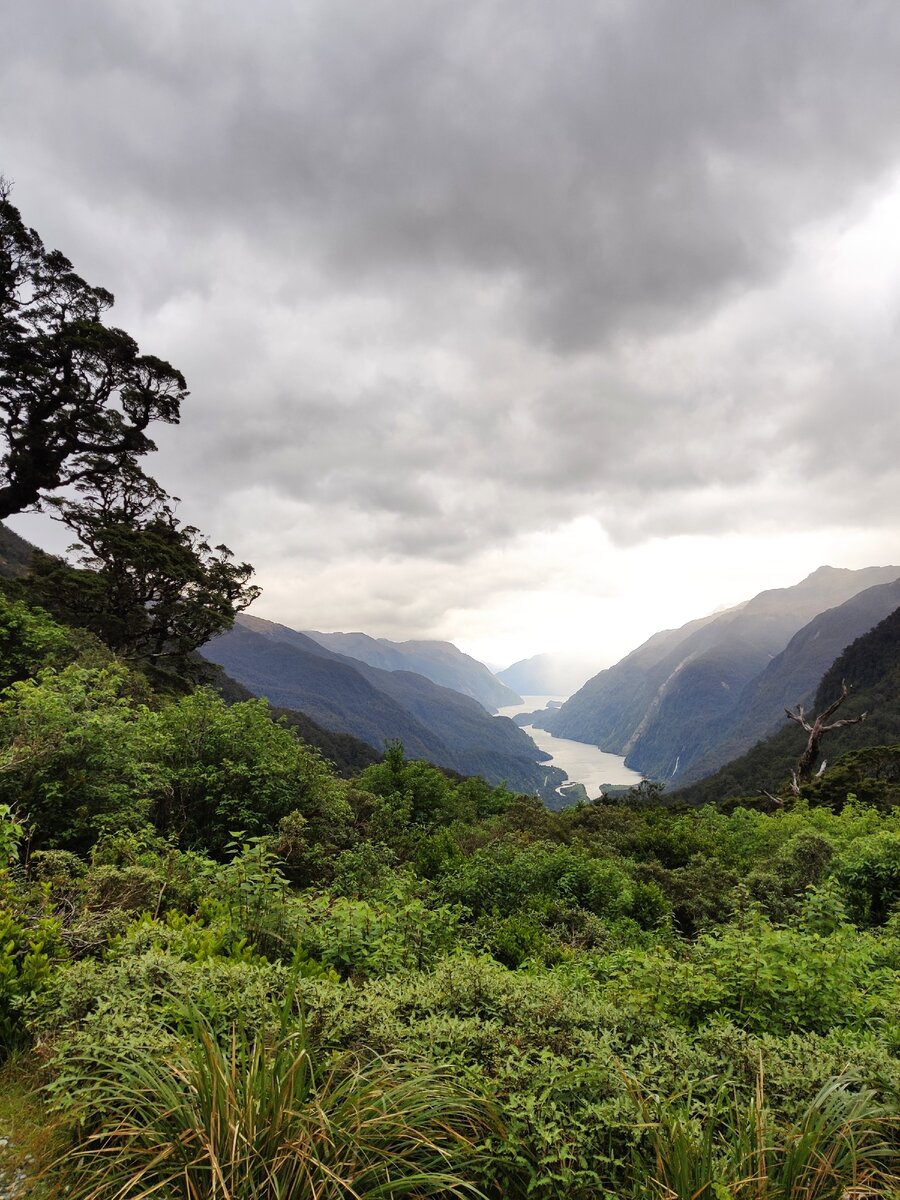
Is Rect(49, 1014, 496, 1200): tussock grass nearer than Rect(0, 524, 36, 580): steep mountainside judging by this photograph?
Yes

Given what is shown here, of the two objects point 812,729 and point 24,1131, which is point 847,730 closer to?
point 812,729

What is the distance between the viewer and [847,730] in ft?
310

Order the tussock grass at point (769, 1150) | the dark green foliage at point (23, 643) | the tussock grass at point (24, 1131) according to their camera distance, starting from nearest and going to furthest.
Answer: the tussock grass at point (769, 1150)
the tussock grass at point (24, 1131)
the dark green foliage at point (23, 643)

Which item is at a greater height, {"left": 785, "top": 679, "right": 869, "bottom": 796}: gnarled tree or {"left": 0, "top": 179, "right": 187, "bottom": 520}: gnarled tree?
{"left": 0, "top": 179, "right": 187, "bottom": 520}: gnarled tree

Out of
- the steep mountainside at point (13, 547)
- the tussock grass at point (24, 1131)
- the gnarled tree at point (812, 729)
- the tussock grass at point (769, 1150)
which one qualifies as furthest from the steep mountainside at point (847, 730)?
the steep mountainside at point (13, 547)

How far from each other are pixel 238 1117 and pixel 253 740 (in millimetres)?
9031

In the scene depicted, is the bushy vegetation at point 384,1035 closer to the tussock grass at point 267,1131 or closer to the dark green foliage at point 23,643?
the tussock grass at point 267,1131

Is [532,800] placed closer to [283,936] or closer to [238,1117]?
[283,936]

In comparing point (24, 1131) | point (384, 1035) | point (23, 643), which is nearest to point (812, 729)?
point (384, 1035)

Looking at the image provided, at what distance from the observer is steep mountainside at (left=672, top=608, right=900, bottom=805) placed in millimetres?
81438

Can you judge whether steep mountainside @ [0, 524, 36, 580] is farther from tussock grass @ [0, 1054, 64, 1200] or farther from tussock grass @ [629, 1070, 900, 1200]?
tussock grass @ [629, 1070, 900, 1200]

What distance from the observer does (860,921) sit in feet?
28.3

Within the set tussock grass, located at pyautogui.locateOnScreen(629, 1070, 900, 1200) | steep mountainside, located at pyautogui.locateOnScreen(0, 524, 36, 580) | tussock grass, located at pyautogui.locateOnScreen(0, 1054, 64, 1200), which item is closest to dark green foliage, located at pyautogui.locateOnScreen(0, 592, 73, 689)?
tussock grass, located at pyautogui.locateOnScreen(0, 1054, 64, 1200)

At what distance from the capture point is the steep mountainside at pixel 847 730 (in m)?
81.4
